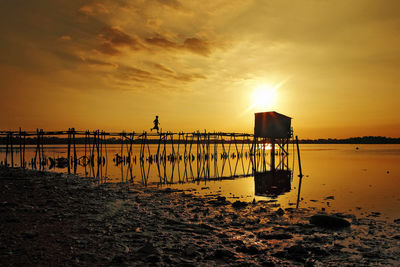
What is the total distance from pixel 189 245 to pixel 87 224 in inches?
140

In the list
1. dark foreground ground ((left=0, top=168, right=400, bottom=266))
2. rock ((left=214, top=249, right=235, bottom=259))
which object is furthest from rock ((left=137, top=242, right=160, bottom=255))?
rock ((left=214, top=249, right=235, bottom=259))

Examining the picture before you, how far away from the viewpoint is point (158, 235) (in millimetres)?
8383

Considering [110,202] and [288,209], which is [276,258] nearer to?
[288,209]

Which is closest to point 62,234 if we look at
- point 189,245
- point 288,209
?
point 189,245

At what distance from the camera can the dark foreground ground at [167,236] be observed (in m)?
6.51

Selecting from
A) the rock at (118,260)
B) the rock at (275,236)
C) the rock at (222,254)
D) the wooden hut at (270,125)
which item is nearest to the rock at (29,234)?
the rock at (118,260)

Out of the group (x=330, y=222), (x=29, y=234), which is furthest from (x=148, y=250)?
(x=330, y=222)

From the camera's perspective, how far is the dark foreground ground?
651 centimetres

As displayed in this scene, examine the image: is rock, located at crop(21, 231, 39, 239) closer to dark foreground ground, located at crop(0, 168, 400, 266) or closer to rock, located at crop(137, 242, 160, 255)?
dark foreground ground, located at crop(0, 168, 400, 266)

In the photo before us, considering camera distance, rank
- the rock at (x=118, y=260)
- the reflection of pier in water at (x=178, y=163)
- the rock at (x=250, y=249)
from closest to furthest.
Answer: the rock at (x=118, y=260) < the rock at (x=250, y=249) < the reflection of pier in water at (x=178, y=163)

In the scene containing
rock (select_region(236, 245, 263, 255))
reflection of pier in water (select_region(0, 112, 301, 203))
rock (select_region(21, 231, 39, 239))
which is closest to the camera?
rock (select_region(21, 231, 39, 239))

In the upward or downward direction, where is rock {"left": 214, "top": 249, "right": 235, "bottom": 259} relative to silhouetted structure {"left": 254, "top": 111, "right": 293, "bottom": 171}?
downward

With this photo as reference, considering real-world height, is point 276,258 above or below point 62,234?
below

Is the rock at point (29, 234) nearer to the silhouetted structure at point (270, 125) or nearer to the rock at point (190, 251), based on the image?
the rock at point (190, 251)
